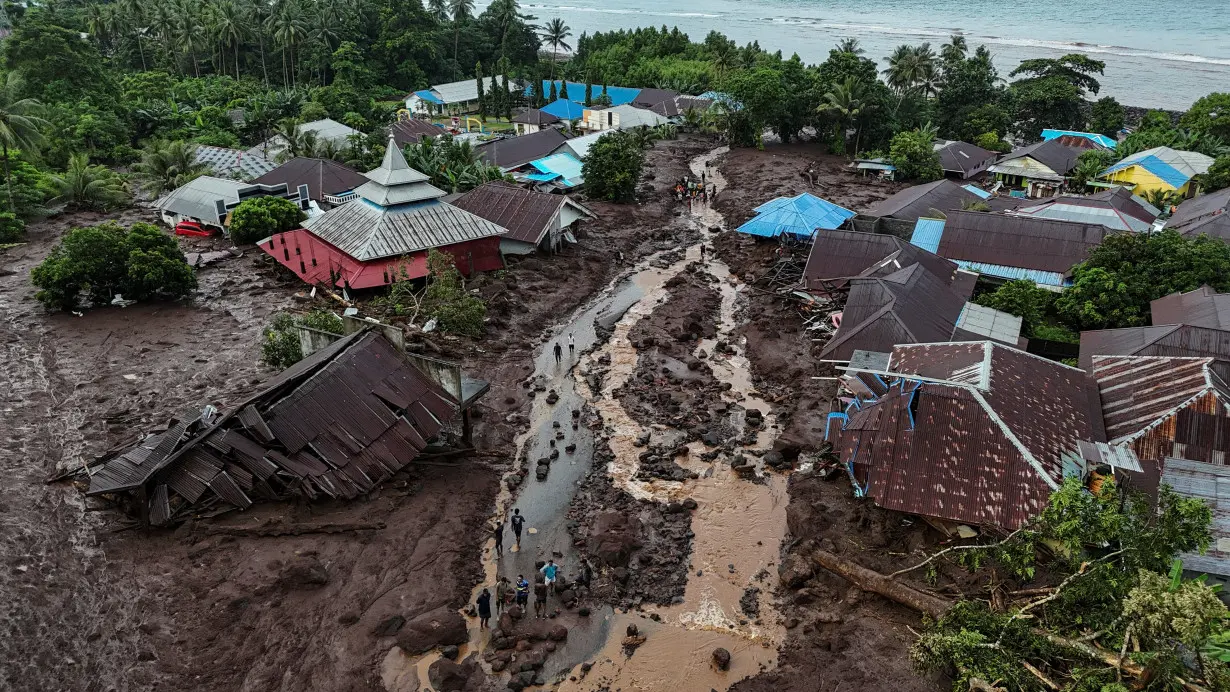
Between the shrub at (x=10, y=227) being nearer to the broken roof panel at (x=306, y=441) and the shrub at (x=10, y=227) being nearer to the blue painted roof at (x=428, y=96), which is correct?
the broken roof panel at (x=306, y=441)

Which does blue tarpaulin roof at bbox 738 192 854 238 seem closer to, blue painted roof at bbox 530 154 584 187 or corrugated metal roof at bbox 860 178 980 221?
corrugated metal roof at bbox 860 178 980 221

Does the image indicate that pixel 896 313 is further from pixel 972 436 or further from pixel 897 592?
pixel 897 592

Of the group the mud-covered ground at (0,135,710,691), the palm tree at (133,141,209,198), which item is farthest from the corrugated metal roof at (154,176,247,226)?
the mud-covered ground at (0,135,710,691)

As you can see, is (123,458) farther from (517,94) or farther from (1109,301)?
(517,94)

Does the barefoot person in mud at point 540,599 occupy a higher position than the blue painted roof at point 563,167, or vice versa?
the blue painted roof at point 563,167

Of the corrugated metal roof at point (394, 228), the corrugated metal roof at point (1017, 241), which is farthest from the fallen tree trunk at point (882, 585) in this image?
the corrugated metal roof at point (394, 228)

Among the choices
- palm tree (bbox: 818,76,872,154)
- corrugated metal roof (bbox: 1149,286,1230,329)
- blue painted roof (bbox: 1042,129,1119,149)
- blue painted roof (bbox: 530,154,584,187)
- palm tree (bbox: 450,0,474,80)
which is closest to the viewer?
corrugated metal roof (bbox: 1149,286,1230,329)
